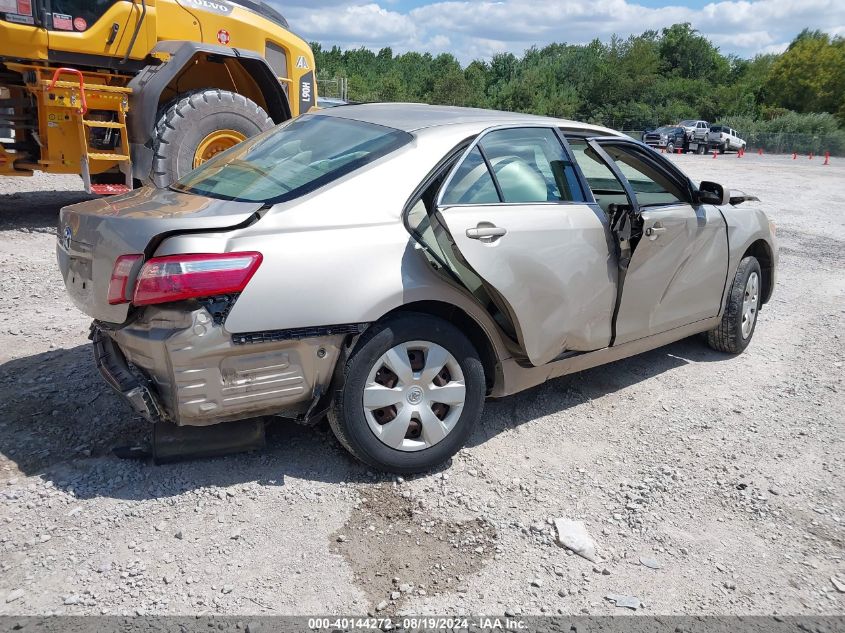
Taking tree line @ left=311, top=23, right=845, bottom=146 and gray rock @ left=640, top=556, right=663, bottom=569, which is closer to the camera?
gray rock @ left=640, top=556, right=663, bottom=569

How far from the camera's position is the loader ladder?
7.41 metres

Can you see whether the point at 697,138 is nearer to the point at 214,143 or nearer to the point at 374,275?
the point at 214,143

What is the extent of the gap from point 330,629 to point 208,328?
1261mm

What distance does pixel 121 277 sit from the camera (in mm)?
3004

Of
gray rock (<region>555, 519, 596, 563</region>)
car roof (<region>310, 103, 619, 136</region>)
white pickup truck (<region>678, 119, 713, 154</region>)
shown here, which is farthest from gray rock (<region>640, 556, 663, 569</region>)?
white pickup truck (<region>678, 119, 713, 154</region>)

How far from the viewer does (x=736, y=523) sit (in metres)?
3.39

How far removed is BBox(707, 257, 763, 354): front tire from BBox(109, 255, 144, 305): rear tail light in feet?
13.7

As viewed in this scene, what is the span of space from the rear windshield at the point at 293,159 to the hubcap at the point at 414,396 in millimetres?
914

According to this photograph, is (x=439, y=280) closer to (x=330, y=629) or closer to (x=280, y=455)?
(x=280, y=455)

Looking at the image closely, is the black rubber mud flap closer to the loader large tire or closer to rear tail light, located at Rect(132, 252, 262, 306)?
rear tail light, located at Rect(132, 252, 262, 306)

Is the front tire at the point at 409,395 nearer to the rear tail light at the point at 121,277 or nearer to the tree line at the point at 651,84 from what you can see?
the rear tail light at the point at 121,277

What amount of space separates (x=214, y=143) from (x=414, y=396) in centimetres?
574

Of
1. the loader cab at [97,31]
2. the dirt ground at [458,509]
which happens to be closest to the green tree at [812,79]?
the loader cab at [97,31]

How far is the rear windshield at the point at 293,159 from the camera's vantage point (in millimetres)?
3410
